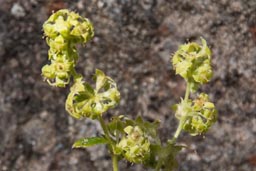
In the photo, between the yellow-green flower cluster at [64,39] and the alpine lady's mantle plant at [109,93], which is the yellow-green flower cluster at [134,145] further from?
the yellow-green flower cluster at [64,39]

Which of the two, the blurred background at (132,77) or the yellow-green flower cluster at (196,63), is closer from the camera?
the yellow-green flower cluster at (196,63)

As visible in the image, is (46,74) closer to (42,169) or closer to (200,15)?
(42,169)

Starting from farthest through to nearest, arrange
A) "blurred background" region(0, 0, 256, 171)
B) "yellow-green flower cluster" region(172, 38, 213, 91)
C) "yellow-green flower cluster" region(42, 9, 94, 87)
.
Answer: "blurred background" region(0, 0, 256, 171)
"yellow-green flower cluster" region(172, 38, 213, 91)
"yellow-green flower cluster" region(42, 9, 94, 87)

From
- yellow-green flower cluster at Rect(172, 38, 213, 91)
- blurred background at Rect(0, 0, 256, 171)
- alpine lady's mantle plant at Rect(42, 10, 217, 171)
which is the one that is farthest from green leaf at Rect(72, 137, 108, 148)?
blurred background at Rect(0, 0, 256, 171)

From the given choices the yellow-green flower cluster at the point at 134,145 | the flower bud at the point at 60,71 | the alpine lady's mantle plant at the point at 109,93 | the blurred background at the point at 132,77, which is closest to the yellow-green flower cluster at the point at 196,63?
the alpine lady's mantle plant at the point at 109,93

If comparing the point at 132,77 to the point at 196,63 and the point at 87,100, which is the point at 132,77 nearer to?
the point at 196,63

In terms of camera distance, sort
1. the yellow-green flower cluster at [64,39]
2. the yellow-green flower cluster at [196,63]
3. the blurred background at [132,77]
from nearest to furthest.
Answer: the yellow-green flower cluster at [64,39], the yellow-green flower cluster at [196,63], the blurred background at [132,77]

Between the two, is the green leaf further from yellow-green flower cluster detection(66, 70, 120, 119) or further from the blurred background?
the blurred background

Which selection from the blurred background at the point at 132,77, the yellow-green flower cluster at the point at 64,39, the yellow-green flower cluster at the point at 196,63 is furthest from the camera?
the blurred background at the point at 132,77
